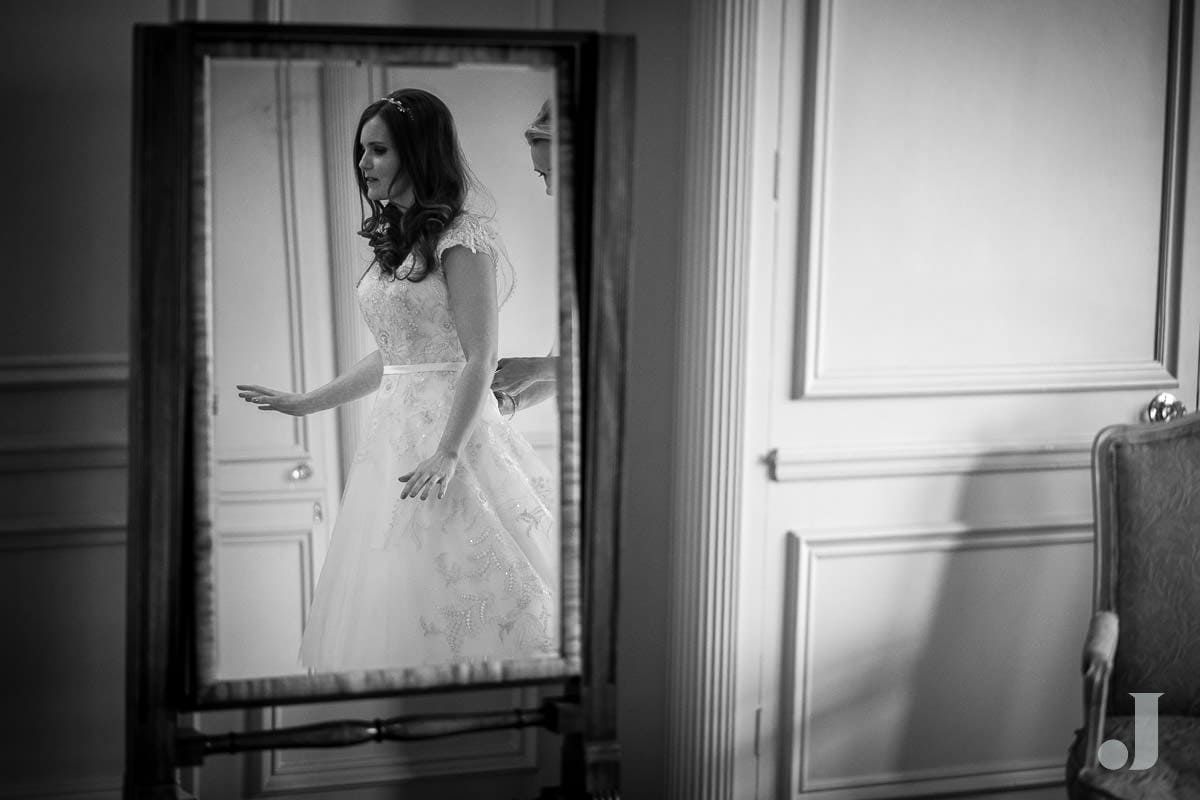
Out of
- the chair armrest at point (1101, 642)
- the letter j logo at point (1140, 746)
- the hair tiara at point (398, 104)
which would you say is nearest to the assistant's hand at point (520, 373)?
the hair tiara at point (398, 104)

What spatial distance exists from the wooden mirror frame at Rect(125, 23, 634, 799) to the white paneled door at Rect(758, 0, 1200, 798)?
0.52 m

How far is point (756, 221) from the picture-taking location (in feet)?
6.95

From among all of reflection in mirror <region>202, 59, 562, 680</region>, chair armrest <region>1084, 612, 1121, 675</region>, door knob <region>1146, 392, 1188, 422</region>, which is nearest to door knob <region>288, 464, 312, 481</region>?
reflection in mirror <region>202, 59, 562, 680</region>

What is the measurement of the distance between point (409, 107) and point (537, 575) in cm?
75

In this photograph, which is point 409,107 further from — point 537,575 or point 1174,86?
point 1174,86

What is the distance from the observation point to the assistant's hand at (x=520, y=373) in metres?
1.75

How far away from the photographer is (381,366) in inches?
67.6

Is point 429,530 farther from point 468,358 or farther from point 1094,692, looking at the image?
point 1094,692

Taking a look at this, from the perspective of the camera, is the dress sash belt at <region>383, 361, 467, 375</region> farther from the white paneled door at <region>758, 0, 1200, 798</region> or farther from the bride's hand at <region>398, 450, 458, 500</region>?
the white paneled door at <region>758, 0, 1200, 798</region>

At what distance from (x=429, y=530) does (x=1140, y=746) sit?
1.28 metres

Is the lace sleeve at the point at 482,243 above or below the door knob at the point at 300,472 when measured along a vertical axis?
above

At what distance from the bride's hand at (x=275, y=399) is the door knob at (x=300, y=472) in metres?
0.08

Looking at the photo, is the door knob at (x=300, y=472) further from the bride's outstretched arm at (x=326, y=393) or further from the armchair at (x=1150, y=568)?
the armchair at (x=1150, y=568)

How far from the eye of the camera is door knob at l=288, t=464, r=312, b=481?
169cm
